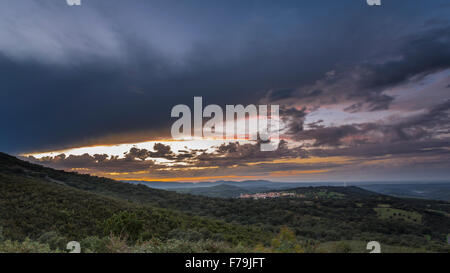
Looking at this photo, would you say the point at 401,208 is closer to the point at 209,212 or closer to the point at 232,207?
the point at 232,207

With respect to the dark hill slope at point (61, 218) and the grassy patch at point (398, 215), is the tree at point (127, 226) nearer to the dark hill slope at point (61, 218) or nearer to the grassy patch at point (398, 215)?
the dark hill slope at point (61, 218)

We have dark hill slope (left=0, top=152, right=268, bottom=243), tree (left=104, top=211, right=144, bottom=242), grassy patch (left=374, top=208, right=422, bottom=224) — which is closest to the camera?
tree (left=104, top=211, right=144, bottom=242)

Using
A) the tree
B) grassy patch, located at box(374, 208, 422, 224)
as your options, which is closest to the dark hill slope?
the tree

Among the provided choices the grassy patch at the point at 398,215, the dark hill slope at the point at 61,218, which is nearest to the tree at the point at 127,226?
the dark hill slope at the point at 61,218

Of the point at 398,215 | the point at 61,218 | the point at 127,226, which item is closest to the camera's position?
the point at 127,226

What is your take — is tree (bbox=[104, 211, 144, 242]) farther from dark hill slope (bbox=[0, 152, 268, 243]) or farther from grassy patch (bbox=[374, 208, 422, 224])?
grassy patch (bbox=[374, 208, 422, 224])

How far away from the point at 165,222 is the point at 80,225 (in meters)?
7.15

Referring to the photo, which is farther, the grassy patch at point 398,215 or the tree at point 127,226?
the grassy patch at point 398,215

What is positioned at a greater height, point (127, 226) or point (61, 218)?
point (127, 226)

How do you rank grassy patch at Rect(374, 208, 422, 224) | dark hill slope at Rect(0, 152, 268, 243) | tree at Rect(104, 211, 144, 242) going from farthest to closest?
grassy patch at Rect(374, 208, 422, 224) < dark hill slope at Rect(0, 152, 268, 243) < tree at Rect(104, 211, 144, 242)

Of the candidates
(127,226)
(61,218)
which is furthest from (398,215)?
(61,218)

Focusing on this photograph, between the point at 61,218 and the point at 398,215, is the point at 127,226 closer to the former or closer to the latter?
the point at 61,218
